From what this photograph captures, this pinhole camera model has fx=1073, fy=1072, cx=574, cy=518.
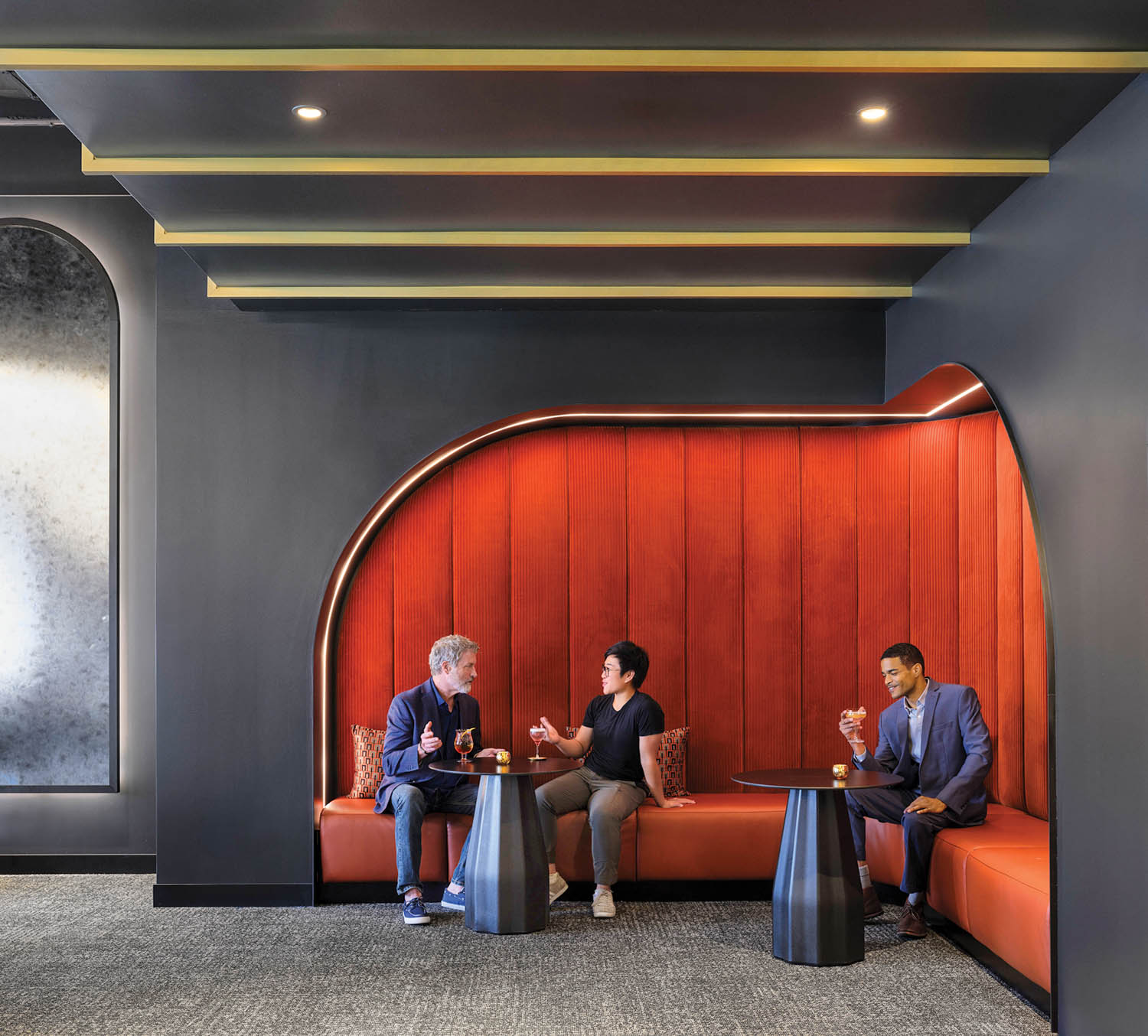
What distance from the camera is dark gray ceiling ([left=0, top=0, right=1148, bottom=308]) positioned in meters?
2.86

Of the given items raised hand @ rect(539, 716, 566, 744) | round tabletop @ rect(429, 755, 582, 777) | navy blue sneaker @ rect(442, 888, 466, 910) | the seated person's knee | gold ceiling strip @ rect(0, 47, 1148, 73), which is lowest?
navy blue sneaker @ rect(442, 888, 466, 910)

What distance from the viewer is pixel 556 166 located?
373 cm

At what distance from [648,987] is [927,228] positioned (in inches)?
127

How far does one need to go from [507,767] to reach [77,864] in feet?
9.28

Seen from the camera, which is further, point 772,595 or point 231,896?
point 772,595

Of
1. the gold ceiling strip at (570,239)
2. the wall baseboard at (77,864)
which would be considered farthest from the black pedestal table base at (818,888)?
the wall baseboard at (77,864)

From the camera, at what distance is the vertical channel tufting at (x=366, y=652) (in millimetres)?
5830

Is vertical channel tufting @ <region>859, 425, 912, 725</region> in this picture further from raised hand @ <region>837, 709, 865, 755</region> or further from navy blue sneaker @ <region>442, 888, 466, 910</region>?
navy blue sneaker @ <region>442, 888, 466, 910</region>

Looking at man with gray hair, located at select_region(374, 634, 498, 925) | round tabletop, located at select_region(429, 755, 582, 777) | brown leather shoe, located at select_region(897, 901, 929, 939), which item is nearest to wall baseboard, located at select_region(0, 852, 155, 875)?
man with gray hair, located at select_region(374, 634, 498, 925)

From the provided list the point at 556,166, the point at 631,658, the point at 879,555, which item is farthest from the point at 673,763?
the point at 556,166

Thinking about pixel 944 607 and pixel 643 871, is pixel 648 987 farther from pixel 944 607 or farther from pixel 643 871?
pixel 944 607

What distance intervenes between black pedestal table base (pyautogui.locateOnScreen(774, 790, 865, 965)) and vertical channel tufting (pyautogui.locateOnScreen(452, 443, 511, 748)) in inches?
79.8

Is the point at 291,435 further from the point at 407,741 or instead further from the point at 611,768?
the point at 611,768

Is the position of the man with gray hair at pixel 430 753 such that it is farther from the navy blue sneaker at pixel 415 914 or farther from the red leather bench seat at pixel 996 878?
the red leather bench seat at pixel 996 878
